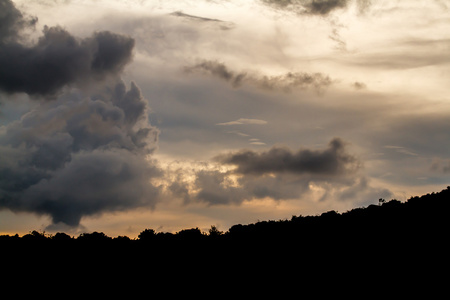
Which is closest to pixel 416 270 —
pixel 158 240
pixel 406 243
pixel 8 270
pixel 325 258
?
pixel 406 243

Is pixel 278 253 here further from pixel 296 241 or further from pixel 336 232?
pixel 336 232

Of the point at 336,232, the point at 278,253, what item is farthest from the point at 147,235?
the point at 336,232

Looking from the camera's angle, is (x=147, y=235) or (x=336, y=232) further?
(x=147, y=235)

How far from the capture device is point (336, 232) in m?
54.6

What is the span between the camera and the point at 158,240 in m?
70.5

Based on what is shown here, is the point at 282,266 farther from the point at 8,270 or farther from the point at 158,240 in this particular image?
the point at 8,270

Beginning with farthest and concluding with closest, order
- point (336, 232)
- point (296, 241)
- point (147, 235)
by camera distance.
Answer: point (147, 235) → point (296, 241) → point (336, 232)

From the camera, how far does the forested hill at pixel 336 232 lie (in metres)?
46.4

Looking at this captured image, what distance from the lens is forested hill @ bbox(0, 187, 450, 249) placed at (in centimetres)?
4641

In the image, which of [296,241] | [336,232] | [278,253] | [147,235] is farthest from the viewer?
[147,235]

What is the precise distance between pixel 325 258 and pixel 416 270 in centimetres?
1140

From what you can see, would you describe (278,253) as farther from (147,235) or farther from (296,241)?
(147,235)

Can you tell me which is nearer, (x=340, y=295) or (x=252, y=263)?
(x=340, y=295)

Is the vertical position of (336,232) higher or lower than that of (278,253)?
higher
